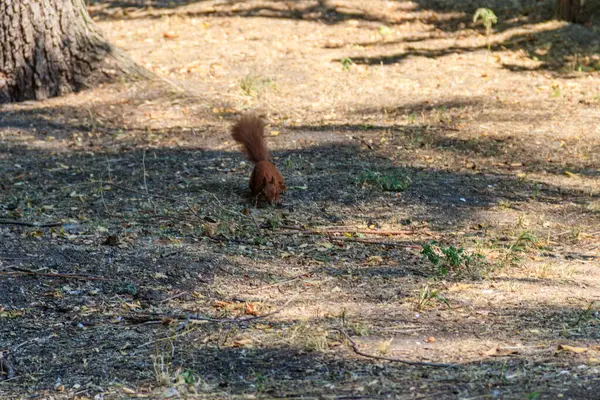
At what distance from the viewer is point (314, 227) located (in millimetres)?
4547

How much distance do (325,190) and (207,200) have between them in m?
0.74

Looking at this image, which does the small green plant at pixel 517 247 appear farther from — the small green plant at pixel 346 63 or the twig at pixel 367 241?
the small green plant at pixel 346 63

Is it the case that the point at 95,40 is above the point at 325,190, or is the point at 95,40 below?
above

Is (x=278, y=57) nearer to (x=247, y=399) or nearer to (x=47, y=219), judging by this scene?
(x=47, y=219)

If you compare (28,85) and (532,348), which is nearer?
(532,348)

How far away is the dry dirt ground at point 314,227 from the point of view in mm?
2930

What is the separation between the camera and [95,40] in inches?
280

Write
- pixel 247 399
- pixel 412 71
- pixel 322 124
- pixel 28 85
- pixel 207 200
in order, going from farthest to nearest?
1. pixel 412 71
2. pixel 28 85
3. pixel 322 124
4. pixel 207 200
5. pixel 247 399

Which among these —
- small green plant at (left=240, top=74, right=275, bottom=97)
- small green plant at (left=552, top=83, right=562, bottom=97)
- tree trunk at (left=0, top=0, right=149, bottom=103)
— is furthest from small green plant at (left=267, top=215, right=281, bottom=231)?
small green plant at (left=552, top=83, right=562, bottom=97)

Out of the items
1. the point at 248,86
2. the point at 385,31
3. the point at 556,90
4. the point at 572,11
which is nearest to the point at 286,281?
the point at 248,86

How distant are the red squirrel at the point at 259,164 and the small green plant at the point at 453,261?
1.11 metres

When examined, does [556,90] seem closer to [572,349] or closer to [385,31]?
[385,31]

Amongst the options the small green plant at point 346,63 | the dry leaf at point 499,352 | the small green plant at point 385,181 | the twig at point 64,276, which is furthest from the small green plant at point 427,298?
the small green plant at point 346,63

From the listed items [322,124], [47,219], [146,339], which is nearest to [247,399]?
[146,339]
